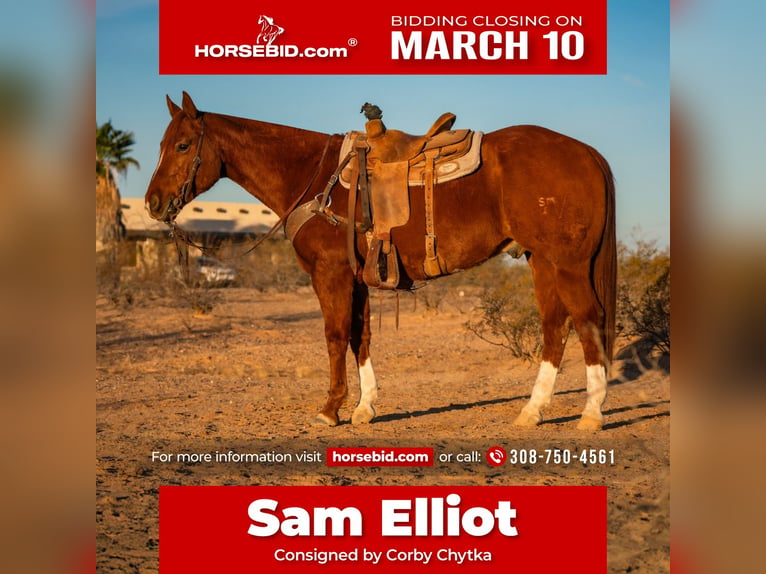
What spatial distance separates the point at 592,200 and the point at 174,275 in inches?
565

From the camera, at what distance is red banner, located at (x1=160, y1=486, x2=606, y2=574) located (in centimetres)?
375

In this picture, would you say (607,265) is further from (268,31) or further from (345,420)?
(268,31)

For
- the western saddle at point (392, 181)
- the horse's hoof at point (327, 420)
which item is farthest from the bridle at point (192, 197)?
the horse's hoof at point (327, 420)

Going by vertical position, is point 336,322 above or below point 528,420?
above

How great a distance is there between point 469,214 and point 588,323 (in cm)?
137

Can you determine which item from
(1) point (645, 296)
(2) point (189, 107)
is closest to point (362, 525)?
(2) point (189, 107)

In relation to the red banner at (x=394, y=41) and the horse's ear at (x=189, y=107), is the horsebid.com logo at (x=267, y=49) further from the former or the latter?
the horse's ear at (x=189, y=107)

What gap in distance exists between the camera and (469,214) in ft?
21.6

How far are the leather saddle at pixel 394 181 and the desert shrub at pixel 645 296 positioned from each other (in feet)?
15.2

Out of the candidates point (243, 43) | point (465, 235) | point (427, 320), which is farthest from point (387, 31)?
point (427, 320)

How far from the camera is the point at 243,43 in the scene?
5113 millimetres

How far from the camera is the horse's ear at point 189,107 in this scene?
6814mm

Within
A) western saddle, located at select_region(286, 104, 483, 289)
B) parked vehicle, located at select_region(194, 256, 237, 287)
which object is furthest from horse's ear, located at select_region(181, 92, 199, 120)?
parked vehicle, located at select_region(194, 256, 237, 287)

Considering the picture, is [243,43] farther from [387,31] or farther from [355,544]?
[355,544]
